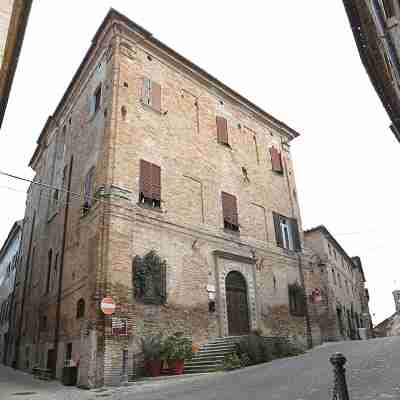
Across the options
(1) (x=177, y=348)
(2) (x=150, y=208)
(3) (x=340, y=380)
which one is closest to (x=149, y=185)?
(2) (x=150, y=208)

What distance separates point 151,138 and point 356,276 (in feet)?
99.0

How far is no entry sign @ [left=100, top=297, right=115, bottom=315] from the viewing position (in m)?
10.8

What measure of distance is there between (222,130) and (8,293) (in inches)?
765

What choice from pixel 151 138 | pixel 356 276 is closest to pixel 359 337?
pixel 356 276

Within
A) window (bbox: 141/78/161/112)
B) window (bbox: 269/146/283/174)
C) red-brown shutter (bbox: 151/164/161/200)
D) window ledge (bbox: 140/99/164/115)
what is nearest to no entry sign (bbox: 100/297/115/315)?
red-brown shutter (bbox: 151/164/161/200)

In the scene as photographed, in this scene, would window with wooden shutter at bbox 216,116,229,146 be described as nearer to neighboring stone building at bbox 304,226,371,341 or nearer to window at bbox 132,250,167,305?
window at bbox 132,250,167,305

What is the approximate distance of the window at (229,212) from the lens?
16500 mm

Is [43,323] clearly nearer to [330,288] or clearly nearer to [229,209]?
[229,209]

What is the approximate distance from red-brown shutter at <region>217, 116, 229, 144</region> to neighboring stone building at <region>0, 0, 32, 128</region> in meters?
9.54

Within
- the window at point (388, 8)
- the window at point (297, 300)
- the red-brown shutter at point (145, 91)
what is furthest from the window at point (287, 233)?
the window at point (388, 8)

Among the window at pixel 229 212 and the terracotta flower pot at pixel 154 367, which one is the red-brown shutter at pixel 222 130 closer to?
the window at pixel 229 212

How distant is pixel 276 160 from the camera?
21.1 metres

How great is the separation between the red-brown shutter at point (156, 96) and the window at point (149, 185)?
286 centimetres

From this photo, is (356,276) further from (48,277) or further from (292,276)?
(48,277)
